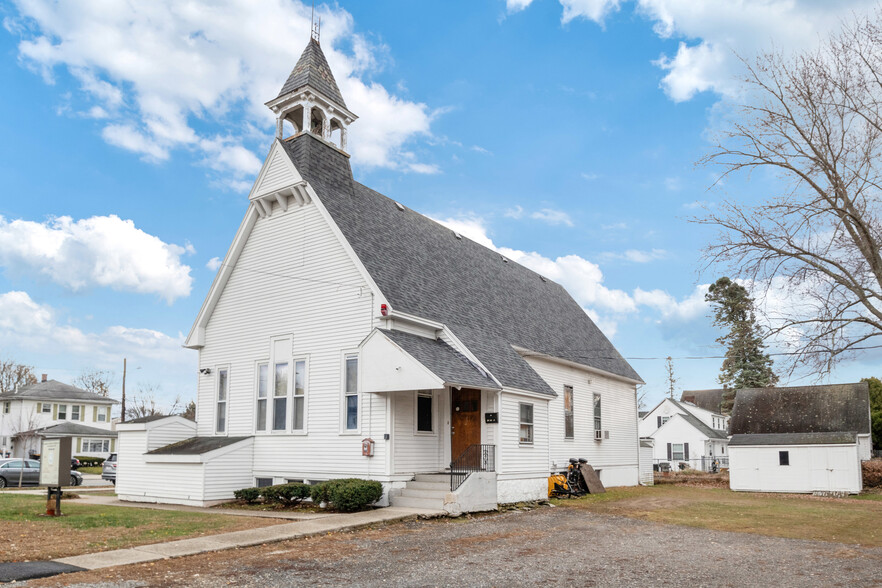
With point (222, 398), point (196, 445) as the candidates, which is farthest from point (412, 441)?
point (222, 398)

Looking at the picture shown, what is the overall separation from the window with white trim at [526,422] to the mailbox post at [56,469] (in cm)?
1082

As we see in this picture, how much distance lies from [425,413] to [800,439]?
63.5ft

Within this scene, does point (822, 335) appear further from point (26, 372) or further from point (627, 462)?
point (26, 372)

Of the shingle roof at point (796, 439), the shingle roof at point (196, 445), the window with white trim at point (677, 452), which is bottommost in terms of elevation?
the window with white trim at point (677, 452)

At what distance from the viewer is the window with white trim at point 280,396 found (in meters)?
19.3

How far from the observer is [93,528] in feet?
42.4

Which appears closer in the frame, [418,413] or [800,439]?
[418,413]

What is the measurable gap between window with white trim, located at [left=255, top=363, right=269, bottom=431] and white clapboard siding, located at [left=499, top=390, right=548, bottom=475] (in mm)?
6987

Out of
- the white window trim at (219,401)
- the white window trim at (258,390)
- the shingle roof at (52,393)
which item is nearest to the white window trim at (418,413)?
the white window trim at (258,390)

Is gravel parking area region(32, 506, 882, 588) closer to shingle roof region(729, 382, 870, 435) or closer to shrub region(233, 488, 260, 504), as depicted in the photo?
shrub region(233, 488, 260, 504)

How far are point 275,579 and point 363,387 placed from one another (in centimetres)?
833

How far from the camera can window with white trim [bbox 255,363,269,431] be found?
1981 centimetres

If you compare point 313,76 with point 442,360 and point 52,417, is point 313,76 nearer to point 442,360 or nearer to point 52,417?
point 442,360

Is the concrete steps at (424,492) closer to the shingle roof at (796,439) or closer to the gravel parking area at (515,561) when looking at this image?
the gravel parking area at (515,561)
